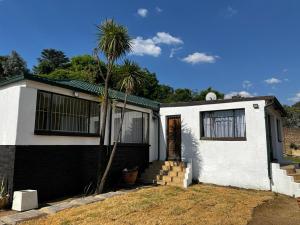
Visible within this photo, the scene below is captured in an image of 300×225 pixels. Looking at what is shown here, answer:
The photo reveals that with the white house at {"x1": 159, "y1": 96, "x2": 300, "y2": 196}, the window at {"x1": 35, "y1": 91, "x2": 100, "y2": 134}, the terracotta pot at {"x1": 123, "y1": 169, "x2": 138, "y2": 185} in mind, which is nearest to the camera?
the window at {"x1": 35, "y1": 91, "x2": 100, "y2": 134}

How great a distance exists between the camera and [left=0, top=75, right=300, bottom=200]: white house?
24.4 feet

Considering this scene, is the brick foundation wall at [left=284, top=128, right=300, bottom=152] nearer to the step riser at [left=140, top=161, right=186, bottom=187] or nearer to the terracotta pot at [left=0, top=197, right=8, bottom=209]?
the step riser at [left=140, top=161, right=186, bottom=187]

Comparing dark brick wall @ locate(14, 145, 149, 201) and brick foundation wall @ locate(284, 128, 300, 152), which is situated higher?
brick foundation wall @ locate(284, 128, 300, 152)

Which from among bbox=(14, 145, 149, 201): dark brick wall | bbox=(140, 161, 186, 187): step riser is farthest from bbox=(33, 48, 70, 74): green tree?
bbox=(14, 145, 149, 201): dark brick wall

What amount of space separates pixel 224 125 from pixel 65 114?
690cm

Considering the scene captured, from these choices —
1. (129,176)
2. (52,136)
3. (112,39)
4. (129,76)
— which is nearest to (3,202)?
(52,136)

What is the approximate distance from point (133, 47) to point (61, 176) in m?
5.34

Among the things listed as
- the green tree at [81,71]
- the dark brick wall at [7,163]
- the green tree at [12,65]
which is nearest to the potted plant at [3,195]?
the dark brick wall at [7,163]

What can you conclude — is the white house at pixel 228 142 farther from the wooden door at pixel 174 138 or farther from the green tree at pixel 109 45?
the green tree at pixel 109 45

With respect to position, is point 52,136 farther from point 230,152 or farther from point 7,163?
point 230,152

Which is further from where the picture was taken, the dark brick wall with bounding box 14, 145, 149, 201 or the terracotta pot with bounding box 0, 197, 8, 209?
the dark brick wall with bounding box 14, 145, 149, 201

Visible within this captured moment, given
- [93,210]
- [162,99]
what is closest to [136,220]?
[93,210]

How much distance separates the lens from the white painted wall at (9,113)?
7277 mm

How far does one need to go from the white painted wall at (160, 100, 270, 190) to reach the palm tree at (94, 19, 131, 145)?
472 centimetres
